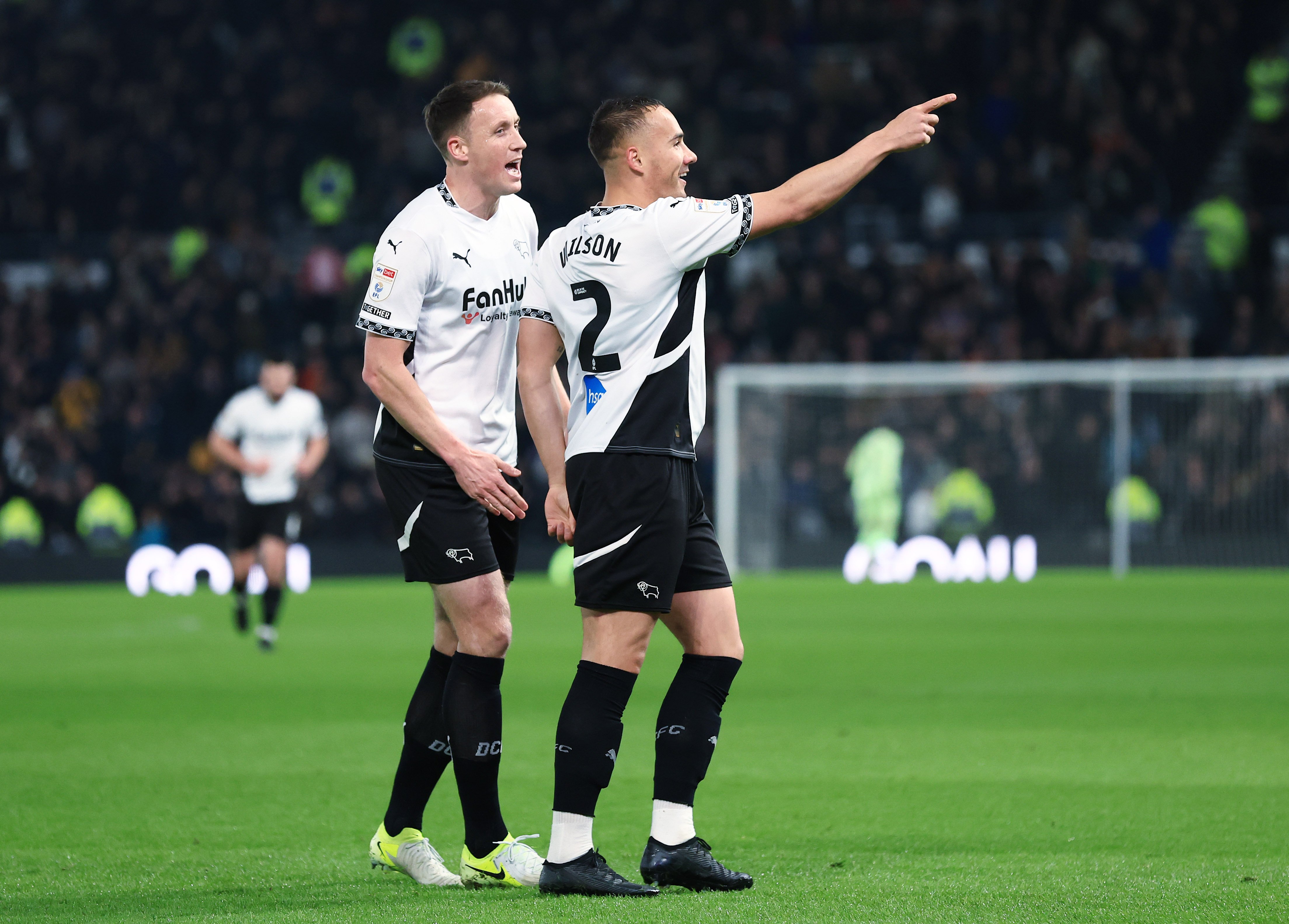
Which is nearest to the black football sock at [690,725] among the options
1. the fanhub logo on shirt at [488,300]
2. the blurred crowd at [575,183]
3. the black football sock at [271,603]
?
the fanhub logo on shirt at [488,300]

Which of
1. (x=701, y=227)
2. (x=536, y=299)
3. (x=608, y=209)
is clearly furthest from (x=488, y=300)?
(x=701, y=227)

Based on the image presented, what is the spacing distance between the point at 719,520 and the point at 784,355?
9.65ft

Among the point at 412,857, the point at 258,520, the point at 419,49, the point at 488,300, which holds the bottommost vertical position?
the point at 412,857

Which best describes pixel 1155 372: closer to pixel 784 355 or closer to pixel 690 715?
pixel 784 355

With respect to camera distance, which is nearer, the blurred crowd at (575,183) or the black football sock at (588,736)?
the black football sock at (588,736)

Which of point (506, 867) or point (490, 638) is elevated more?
point (490, 638)

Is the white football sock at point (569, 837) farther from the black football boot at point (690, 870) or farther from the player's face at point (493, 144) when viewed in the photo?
the player's face at point (493, 144)

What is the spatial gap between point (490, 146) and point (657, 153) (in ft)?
1.89

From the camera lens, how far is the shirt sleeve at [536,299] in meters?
4.59

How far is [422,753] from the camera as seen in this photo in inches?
190

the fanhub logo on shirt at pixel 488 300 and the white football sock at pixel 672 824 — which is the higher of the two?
the fanhub logo on shirt at pixel 488 300

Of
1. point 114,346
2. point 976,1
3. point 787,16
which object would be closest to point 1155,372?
point 976,1

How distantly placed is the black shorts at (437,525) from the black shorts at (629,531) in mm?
364

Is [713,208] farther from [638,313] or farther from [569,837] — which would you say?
[569,837]
